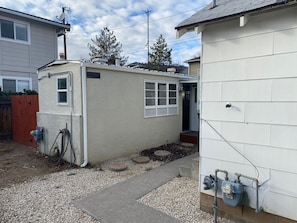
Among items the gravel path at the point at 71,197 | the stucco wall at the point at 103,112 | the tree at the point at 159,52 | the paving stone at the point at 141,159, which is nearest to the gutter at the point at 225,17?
the gravel path at the point at 71,197

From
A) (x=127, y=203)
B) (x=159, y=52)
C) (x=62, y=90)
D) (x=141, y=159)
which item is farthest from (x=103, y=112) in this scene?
(x=159, y=52)

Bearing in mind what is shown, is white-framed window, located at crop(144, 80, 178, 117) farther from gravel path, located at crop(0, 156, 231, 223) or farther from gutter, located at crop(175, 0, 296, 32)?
gutter, located at crop(175, 0, 296, 32)

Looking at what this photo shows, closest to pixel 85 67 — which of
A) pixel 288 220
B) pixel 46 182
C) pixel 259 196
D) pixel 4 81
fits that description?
pixel 46 182

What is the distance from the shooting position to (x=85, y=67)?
5.81 m

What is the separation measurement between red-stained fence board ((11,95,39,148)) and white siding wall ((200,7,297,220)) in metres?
7.20

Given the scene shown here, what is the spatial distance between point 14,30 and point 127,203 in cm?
1126

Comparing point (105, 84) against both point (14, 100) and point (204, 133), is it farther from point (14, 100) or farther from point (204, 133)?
point (14, 100)

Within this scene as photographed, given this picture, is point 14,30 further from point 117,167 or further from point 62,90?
point 117,167

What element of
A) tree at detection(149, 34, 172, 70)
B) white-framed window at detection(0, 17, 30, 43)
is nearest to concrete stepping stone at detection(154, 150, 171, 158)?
white-framed window at detection(0, 17, 30, 43)

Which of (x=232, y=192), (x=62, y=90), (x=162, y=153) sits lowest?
(x=162, y=153)

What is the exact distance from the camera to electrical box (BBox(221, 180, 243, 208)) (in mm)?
2901

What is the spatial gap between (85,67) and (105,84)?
84cm

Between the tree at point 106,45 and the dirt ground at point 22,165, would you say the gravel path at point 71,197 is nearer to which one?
the dirt ground at point 22,165

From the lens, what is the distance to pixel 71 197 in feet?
13.7
